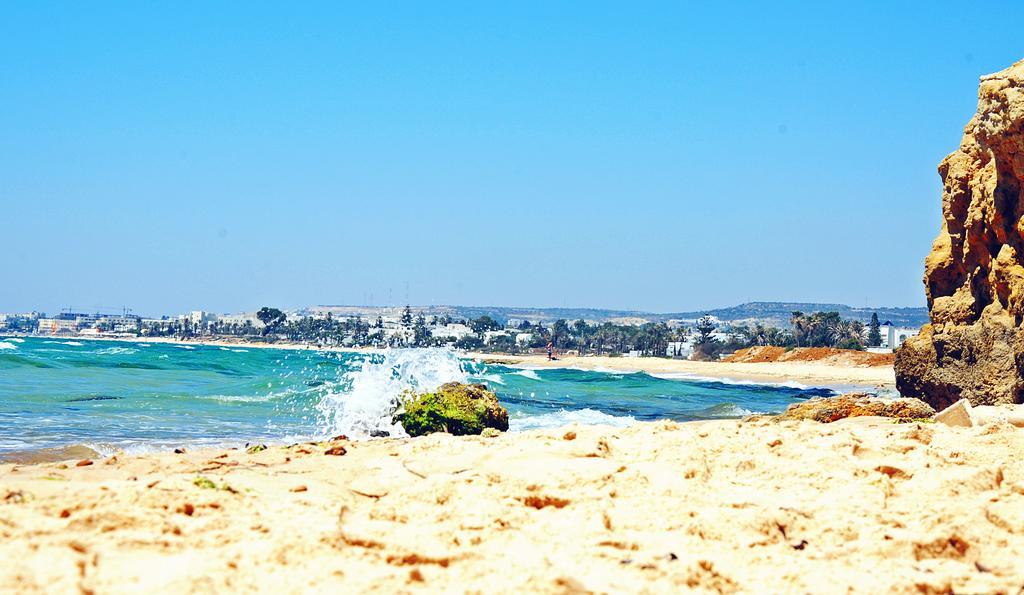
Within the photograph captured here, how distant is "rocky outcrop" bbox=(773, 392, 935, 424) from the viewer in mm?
11203

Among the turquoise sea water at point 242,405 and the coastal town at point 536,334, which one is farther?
the coastal town at point 536,334

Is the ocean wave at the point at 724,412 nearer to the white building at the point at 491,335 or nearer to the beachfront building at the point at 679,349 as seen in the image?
the beachfront building at the point at 679,349

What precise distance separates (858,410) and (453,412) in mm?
4902

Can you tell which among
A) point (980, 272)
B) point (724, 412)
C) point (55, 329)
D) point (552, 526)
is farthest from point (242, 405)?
point (55, 329)

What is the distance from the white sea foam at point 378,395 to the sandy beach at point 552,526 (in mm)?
6955

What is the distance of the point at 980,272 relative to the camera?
1495 cm

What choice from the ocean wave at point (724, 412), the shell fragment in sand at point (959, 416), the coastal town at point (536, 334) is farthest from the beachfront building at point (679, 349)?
the shell fragment in sand at point (959, 416)

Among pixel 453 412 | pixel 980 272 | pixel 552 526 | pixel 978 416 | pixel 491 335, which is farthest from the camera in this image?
pixel 491 335

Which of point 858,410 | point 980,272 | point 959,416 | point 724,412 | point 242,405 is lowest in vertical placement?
point 724,412

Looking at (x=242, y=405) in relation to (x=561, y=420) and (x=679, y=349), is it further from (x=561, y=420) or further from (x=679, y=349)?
(x=679, y=349)

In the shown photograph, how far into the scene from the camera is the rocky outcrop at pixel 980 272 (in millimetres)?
13109

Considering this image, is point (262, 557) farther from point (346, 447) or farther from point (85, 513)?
point (346, 447)

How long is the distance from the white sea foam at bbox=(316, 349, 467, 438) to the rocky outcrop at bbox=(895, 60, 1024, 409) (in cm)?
793

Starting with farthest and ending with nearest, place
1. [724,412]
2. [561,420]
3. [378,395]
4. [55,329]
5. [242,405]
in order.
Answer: [55,329] < [724,412] < [242,405] < [561,420] < [378,395]
